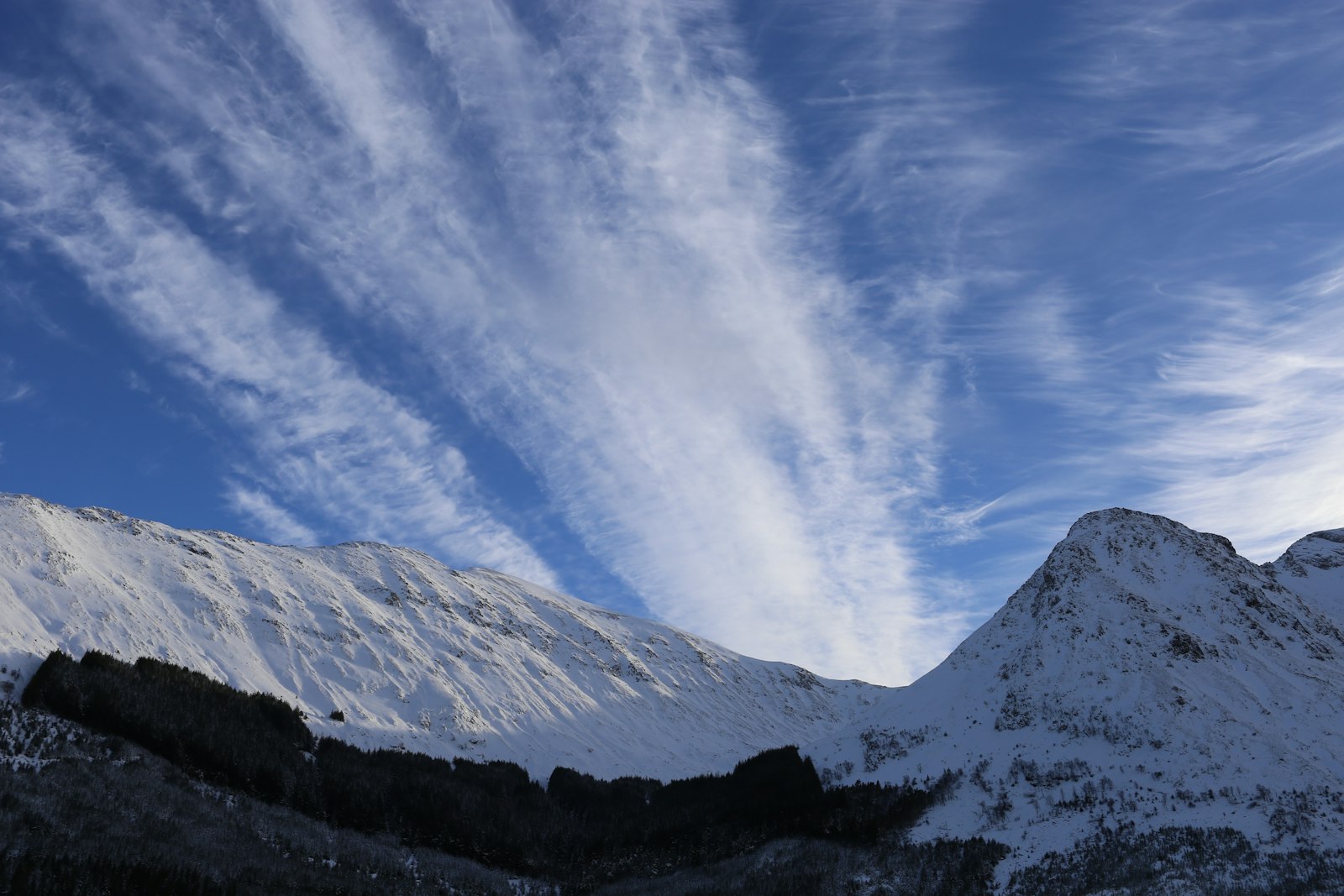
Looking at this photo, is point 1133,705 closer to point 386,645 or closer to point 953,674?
point 953,674

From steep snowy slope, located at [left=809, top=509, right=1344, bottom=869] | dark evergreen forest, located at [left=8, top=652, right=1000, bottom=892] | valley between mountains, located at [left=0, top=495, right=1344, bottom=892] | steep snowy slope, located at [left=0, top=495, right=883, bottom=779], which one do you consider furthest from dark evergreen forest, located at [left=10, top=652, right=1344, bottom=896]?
steep snowy slope, located at [left=0, top=495, right=883, bottom=779]

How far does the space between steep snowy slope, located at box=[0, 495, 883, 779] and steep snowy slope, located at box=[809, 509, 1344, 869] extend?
27.9 meters

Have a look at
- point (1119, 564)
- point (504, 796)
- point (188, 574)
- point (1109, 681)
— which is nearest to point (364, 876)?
point (504, 796)

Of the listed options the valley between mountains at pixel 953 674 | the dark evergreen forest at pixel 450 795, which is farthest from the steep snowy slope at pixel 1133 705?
the dark evergreen forest at pixel 450 795

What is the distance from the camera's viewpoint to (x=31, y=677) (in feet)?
158

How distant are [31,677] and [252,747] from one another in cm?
1259

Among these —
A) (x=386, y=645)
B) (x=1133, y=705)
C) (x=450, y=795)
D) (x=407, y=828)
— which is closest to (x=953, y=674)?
(x=1133, y=705)

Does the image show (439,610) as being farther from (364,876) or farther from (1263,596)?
(1263,596)

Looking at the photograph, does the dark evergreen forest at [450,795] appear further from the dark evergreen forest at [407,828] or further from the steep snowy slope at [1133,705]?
the steep snowy slope at [1133,705]

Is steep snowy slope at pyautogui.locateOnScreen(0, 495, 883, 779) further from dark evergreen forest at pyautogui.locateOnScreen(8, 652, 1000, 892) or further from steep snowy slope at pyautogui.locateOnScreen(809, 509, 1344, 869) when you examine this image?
steep snowy slope at pyautogui.locateOnScreen(809, 509, 1344, 869)

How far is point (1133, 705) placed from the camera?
179 feet

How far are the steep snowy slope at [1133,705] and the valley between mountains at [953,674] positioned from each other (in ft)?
0.53

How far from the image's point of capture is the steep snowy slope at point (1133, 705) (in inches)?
1832

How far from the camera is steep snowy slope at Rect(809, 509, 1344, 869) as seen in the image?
46531mm
